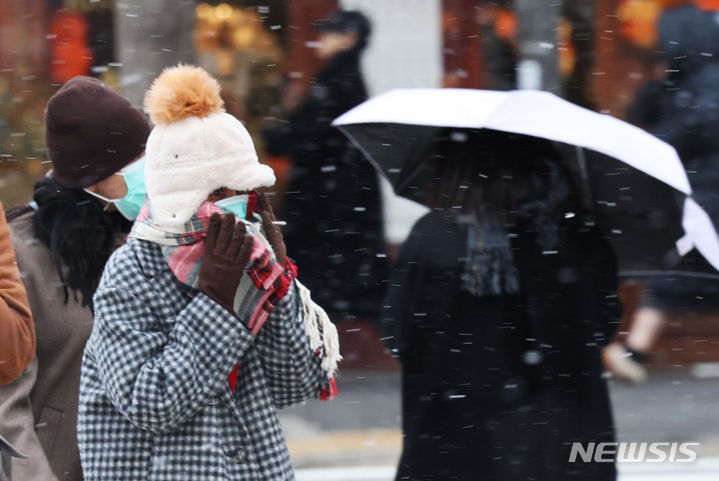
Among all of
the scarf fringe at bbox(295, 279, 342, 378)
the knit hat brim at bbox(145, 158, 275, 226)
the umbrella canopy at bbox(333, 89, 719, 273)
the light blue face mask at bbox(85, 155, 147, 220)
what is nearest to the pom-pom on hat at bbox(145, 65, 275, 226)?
the knit hat brim at bbox(145, 158, 275, 226)

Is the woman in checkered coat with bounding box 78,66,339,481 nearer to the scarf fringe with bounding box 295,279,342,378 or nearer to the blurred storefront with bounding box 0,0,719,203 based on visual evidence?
the scarf fringe with bounding box 295,279,342,378

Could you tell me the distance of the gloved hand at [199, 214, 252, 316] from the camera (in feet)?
7.32

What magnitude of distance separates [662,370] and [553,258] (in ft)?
13.5

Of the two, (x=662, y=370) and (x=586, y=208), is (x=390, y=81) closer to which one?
(x=662, y=370)

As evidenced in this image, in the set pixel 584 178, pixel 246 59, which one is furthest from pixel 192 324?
pixel 246 59

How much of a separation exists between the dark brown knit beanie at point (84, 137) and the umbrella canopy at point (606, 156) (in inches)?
32.4

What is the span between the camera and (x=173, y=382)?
221 cm

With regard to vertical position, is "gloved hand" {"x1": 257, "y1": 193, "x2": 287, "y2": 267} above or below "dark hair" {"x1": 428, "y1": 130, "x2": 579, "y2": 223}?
above

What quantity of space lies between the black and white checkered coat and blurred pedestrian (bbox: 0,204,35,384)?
29 centimetres

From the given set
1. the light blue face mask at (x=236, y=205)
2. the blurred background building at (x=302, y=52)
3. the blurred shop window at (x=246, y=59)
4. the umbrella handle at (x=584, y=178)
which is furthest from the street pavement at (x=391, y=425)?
the light blue face mask at (x=236, y=205)

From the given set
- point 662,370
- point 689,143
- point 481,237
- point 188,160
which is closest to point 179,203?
point 188,160

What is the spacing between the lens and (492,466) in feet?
10.4

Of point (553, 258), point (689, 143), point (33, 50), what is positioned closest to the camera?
point (553, 258)

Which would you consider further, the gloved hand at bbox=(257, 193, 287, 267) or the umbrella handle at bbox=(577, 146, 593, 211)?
the umbrella handle at bbox=(577, 146, 593, 211)
